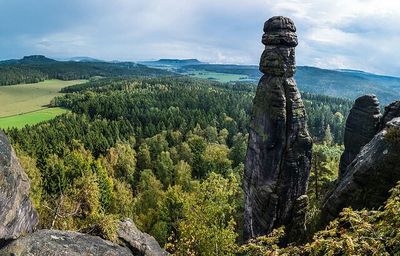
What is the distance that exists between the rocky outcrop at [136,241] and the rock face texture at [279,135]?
8682 mm

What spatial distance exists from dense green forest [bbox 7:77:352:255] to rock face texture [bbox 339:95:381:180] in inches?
168

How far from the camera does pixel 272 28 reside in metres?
32.2

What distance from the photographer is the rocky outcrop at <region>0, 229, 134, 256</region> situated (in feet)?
73.2

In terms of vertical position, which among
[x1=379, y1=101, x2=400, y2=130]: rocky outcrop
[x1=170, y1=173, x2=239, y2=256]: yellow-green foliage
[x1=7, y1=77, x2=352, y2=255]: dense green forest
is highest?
[x1=379, y1=101, x2=400, y2=130]: rocky outcrop

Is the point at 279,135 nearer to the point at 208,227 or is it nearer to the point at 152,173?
the point at 208,227

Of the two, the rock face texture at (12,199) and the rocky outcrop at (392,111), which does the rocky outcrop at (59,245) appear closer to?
the rock face texture at (12,199)

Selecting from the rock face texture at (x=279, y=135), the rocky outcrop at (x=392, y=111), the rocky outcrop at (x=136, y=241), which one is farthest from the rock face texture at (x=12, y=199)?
the rocky outcrop at (x=392, y=111)

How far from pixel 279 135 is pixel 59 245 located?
1784cm

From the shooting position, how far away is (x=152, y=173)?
112 m

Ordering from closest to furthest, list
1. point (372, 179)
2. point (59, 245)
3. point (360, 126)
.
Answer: point (372, 179)
point (59, 245)
point (360, 126)

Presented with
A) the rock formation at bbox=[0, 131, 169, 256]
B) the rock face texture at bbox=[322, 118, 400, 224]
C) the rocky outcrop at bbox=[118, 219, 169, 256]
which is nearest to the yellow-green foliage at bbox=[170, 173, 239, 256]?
the rocky outcrop at bbox=[118, 219, 169, 256]

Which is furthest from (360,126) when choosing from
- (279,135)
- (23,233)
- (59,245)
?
(23,233)

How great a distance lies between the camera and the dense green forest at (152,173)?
130 ft

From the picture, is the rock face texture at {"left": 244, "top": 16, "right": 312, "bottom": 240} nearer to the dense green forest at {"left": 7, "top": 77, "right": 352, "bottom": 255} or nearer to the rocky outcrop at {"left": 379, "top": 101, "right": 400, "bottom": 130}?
the dense green forest at {"left": 7, "top": 77, "right": 352, "bottom": 255}
